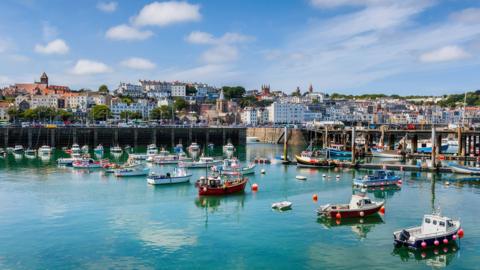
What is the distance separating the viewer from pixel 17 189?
150 ft

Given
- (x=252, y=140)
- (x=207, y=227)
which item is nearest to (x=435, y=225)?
(x=207, y=227)

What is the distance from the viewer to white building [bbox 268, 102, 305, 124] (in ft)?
629

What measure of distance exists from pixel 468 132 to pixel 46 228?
2678 inches

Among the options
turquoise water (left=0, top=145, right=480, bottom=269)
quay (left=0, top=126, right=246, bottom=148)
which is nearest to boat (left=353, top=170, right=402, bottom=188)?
turquoise water (left=0, top=145, right=480, bottom=269)

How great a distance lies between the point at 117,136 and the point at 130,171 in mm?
48160

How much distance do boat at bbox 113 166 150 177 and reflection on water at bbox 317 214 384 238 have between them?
1107 inches

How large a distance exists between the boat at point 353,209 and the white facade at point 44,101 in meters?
167

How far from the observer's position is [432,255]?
26.3 meters

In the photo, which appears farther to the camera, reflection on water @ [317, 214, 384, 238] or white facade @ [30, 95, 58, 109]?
white facade @ [30, 95, 58, 109]

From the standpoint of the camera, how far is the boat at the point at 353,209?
33625 millimetres

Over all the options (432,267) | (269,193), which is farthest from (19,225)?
(432,267)

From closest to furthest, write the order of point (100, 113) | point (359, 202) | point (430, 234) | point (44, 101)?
point (430, 234) → point (359, 202) → point (100, 113) → point (44, 101)

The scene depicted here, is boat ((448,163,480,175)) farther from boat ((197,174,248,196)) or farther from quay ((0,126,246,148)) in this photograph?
quay ((0,126,246,148))

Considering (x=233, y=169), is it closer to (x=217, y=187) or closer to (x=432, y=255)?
(x=217, y=187)
